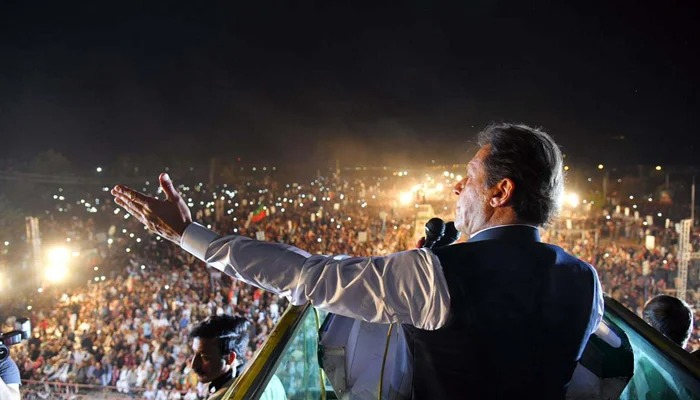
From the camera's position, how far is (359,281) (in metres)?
1.07

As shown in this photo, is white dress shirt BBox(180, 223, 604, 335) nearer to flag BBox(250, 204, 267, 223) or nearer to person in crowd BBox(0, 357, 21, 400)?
person in crowd BBox(0, 357, 21, 400)

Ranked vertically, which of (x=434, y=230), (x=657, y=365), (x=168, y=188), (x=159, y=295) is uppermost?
(x=168, y=188)

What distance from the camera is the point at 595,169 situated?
36.2 metres

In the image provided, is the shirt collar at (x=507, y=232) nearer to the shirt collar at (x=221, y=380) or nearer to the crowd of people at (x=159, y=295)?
the shirt collar at (x=221, y=380)

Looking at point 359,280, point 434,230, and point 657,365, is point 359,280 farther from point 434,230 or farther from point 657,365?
point 657,365

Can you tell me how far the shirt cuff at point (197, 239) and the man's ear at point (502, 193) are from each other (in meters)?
0.84

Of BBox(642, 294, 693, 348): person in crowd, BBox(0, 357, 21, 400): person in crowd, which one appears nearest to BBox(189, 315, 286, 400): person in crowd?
BBox(0, 357, 21, 400): person in crowd

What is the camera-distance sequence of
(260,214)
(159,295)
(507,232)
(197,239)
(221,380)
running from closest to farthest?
(507,232) < (197,239) < (221,380) < (159,295) < (260,214)

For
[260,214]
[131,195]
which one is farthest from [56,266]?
[131,195]

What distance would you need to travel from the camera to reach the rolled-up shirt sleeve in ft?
3.47

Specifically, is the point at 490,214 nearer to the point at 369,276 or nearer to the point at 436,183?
the point at 369,276

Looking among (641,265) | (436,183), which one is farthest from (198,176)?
(641,265)

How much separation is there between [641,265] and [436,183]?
2586 cm

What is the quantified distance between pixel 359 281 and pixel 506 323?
397mm
